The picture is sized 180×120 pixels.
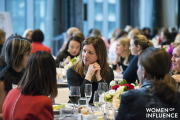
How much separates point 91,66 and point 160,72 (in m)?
1.62

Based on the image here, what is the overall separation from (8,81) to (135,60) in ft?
6.48

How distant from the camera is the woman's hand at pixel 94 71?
12.0 feet

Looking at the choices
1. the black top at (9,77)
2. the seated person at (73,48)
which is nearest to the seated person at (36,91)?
the black top at (9,77)

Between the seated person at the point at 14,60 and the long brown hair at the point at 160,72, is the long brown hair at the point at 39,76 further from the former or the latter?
the seated person at the point at 14,60

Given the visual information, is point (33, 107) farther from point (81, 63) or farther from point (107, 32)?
point (107, 32)

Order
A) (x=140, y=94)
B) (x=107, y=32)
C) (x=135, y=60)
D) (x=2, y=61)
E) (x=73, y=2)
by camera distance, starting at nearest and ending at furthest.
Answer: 1. (x=140, y=94)
2. (x=2, y=61)
3. (x=135, y=60)
4. (x=73, y=2)
5. (x=107, y=32)

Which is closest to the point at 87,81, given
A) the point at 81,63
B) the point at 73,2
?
the point at 81,63

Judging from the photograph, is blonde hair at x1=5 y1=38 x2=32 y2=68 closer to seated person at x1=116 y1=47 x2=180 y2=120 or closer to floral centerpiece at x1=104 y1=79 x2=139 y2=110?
floral centerpiece at x1=104 y1=79 x2=139 y2=110

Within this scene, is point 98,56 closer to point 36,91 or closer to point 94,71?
point 94,71

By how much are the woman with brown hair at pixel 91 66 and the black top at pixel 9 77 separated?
2.41 feet

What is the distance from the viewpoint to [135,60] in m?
4.48

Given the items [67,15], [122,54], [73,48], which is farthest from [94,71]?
[67,15]

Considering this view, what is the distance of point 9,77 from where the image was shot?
10.1 ft

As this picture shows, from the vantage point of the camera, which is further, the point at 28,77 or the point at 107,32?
the point at 107,32
